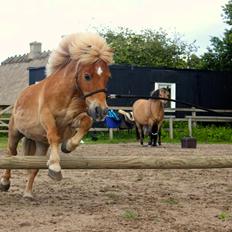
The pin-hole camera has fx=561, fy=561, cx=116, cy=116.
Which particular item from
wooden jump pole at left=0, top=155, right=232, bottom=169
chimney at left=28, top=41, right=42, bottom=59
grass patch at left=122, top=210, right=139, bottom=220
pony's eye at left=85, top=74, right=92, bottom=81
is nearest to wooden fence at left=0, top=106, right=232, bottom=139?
wooden jump pole at left=0, top=155, right=232, bottom=169

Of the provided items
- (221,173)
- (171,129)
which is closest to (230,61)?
(171,129)

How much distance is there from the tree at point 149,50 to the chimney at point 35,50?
7716 mm

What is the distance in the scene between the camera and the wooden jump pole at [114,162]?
21.3ft

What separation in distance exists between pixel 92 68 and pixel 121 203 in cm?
182

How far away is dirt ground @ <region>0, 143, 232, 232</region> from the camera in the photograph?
223 inches

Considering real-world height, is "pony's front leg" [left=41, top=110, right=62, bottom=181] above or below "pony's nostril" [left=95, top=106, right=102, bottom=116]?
below

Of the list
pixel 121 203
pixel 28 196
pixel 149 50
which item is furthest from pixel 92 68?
pixel 149 50

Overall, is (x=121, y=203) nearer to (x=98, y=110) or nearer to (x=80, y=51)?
(x=98, y=110)

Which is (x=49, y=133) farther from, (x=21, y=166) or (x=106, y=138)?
(x=106, y=138)

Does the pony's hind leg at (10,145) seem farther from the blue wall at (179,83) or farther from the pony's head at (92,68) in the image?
the blue wall at (179,83)

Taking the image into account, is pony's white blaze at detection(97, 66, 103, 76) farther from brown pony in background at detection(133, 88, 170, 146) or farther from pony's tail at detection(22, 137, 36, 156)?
brown pony in background at detection(133, 88, 170, 146)

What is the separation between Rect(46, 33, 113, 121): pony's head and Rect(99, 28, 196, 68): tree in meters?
30.1

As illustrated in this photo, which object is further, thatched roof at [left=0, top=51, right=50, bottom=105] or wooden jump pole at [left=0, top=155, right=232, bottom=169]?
thatched roof at [left=0, top=51, right=50, bottom=105]

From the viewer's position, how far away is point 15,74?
45.5 m
